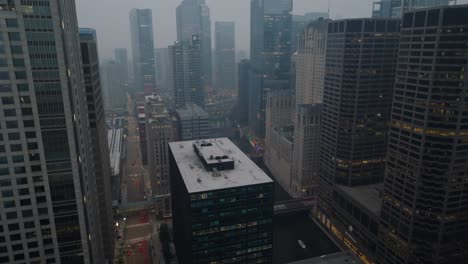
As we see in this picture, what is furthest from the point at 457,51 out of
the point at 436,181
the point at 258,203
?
the point at 258,203

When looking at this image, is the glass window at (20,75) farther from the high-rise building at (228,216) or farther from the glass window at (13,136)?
the high-rise building at (228,216)

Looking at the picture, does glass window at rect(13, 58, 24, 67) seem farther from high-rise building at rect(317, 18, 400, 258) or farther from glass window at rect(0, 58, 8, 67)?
high-rise building at rect(317, 18, 400, 258)

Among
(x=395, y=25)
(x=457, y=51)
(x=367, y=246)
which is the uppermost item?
(x=395, y=25)

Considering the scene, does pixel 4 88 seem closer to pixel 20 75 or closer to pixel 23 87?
pixel 23 87

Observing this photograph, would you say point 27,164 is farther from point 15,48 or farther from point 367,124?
point 367,124

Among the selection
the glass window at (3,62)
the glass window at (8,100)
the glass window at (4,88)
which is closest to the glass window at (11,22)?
the glass window at (3,62)
